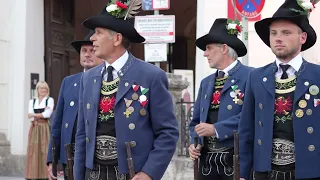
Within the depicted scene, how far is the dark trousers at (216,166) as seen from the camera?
5.65 meters

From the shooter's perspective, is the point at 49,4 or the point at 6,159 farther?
the point at 49,4

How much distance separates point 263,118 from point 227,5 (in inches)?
293

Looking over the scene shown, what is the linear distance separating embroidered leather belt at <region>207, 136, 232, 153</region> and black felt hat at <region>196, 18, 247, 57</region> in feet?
2.95

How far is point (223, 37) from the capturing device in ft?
20.1

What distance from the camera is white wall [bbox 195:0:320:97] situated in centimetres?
1096

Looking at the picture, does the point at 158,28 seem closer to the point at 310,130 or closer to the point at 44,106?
the point at 44,106

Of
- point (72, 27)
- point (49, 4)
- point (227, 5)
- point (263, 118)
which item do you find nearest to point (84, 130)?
point (263, 118)

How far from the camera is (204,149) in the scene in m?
5.89

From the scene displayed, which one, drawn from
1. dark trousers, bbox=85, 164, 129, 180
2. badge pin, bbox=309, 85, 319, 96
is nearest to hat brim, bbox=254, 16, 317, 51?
badge pin, bbox=309, 85, 319, 96

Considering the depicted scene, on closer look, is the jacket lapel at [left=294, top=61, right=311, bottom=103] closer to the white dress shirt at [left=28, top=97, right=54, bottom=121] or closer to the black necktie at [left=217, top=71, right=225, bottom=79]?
the black necktie at [left=217, top=71, right=225, bottom=79]

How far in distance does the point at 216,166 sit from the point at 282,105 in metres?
1.68

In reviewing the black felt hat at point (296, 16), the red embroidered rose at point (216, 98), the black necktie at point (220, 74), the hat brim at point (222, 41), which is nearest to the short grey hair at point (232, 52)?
the hat brim at point (222, 41)

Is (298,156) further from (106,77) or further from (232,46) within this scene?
(232,46)

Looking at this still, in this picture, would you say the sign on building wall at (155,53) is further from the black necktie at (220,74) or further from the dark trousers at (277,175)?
the dark trousers at (277,175)
